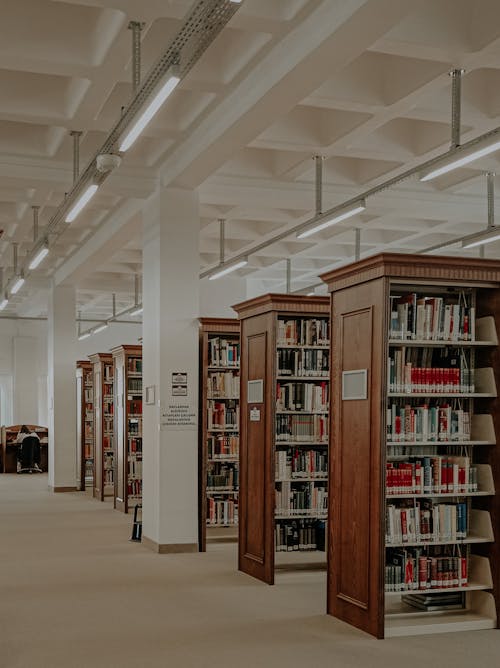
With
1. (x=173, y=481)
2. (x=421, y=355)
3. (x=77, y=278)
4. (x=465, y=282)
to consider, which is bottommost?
(x=173, y=481)

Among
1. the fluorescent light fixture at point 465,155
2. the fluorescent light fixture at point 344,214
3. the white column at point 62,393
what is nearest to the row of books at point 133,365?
the white column at point 62,393

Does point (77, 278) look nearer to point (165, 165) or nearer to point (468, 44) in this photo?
point (165, 165)

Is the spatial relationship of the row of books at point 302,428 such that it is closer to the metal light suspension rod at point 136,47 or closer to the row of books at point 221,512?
the row of books at point 221,512

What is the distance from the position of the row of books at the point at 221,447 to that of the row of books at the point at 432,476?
4243mm

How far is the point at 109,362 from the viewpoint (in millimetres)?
15711

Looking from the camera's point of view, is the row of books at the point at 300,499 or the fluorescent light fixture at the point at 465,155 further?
the row of books at the point at 300,499

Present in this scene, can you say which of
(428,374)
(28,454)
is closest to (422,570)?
(428,374)

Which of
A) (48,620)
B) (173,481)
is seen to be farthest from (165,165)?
(48,620)

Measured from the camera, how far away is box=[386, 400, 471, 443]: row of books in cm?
655

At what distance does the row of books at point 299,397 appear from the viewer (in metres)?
9.01

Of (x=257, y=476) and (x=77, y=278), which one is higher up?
(x=77, y=278)

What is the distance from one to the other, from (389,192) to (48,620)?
7106mm

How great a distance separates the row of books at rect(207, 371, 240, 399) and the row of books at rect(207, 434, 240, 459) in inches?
19.8

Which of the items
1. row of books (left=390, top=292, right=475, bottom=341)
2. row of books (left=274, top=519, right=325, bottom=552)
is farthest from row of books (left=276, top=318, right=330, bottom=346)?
row of books (left=390, top=292, right=475, bottom=341)
